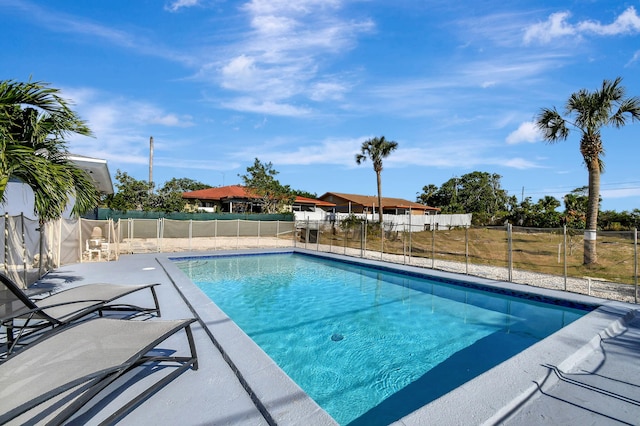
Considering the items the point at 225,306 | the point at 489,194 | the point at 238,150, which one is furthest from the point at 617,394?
Result: the point at 489,194

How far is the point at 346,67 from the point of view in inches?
575

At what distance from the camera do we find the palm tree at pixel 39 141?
430 centimetres

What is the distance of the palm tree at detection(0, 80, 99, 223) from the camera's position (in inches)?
169

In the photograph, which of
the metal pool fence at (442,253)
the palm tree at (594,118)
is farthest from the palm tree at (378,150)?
the palm tree at (594,118)

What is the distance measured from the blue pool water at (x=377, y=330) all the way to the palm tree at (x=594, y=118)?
7.18 meters

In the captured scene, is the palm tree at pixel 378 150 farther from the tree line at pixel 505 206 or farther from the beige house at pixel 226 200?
the tree line at pixel 505 206

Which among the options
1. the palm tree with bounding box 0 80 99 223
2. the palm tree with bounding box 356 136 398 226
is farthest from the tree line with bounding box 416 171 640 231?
the palm tree with bounding box 0 80 99 223

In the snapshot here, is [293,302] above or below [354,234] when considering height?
below

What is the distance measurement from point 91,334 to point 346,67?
1410cm

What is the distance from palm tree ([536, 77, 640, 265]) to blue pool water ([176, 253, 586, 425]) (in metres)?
7.18

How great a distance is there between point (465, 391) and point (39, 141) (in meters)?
6.36

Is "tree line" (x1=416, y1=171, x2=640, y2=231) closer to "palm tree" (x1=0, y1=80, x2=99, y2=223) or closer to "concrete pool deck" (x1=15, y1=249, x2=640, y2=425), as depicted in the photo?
"concrete pool deck" (x1=15, y1=249, x2=640, y2=425)

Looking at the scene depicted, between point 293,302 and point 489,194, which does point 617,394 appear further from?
point 489,194

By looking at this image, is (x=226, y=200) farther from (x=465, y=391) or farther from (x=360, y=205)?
(x=465, y=391)
